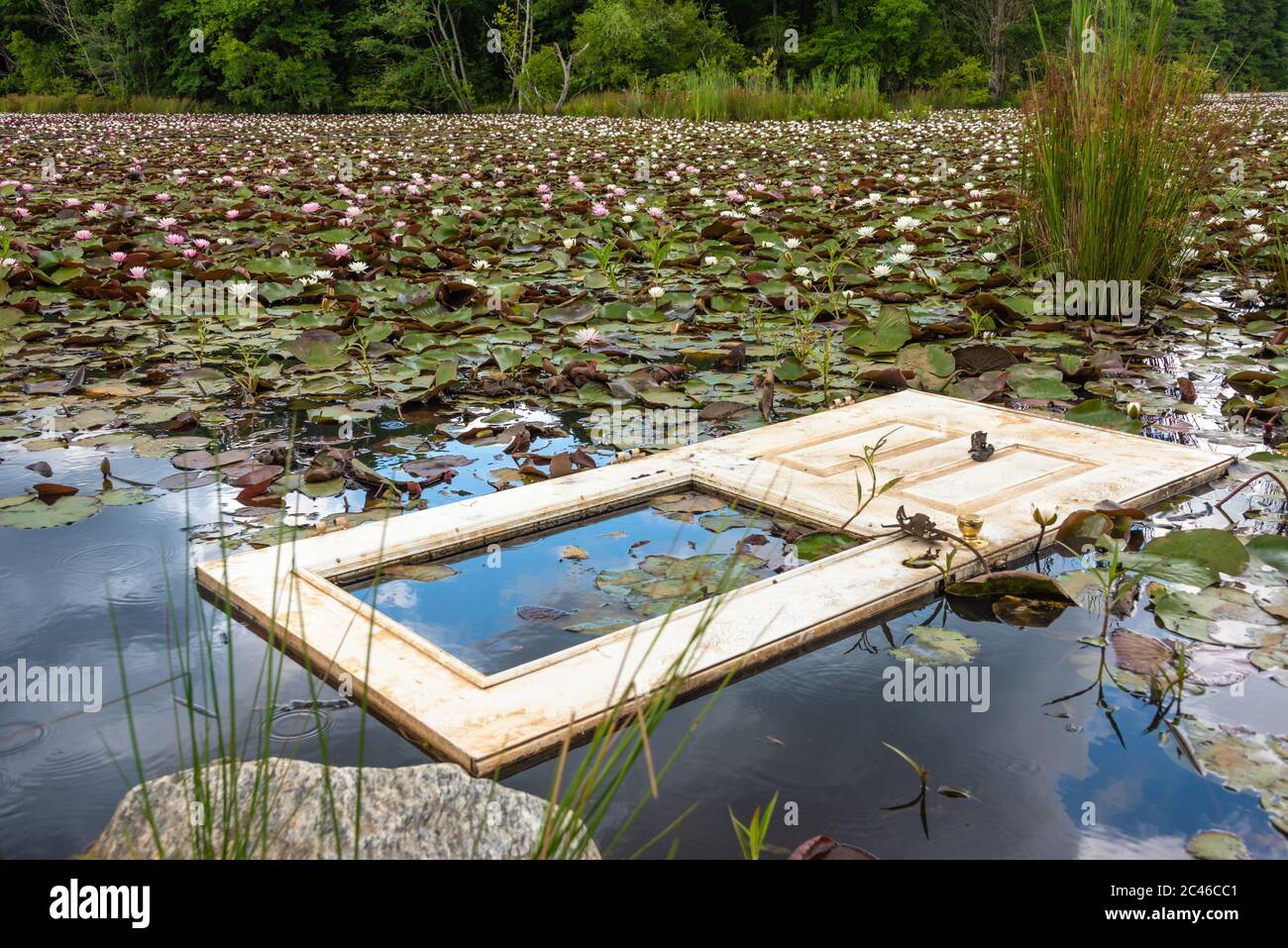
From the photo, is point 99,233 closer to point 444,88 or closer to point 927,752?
point 927,752

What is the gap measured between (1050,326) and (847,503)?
1.90 m

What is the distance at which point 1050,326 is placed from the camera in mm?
3758

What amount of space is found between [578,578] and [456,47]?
2276 centimetres

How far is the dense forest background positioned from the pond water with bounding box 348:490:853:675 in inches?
733

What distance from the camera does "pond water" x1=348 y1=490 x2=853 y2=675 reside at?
5.93ft

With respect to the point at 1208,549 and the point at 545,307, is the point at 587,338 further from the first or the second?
the point at 1208,549

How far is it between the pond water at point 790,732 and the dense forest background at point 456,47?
18885mm

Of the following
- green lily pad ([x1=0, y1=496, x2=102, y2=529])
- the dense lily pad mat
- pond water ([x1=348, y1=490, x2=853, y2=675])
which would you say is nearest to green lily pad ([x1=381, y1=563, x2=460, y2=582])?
pond water ([x1=348, y1=490, x2=853, y2=675])

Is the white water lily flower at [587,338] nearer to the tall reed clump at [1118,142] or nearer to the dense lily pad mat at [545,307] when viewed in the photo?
the dense lily pad mat at [545,307]

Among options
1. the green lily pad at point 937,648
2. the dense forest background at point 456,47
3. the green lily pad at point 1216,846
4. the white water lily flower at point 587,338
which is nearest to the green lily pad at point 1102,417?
the green lily pad at point 937,648

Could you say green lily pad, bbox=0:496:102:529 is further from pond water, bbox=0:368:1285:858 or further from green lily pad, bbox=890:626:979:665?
green lily pad, bbox=890:626:979:665

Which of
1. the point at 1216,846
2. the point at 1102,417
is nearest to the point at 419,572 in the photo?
the point at 1216,846

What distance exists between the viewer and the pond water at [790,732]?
1.32 m
